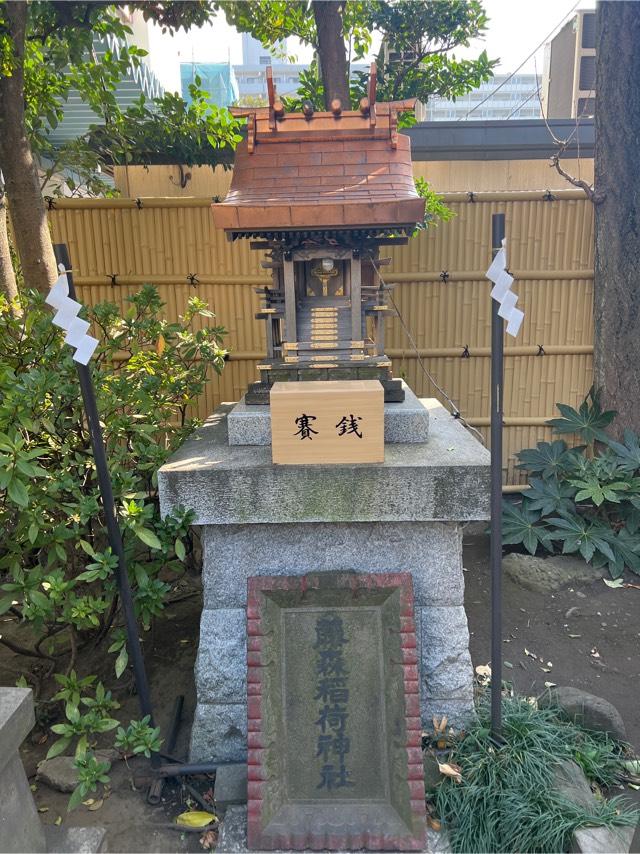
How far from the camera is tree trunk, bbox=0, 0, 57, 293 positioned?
3391 millimetres

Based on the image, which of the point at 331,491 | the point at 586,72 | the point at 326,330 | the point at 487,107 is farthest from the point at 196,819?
the point at 487,107

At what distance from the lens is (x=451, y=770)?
2.39 metres

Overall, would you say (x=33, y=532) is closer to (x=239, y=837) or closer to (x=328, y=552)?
(x=328, y=552)

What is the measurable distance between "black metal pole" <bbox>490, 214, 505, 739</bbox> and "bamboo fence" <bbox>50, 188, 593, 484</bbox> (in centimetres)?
271

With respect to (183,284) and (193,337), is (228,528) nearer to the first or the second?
(193,337)

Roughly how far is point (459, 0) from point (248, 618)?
470 cm

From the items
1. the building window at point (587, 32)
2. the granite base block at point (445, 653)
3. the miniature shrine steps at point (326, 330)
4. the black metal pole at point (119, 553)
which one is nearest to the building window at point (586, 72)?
the building window at point (587, 32)

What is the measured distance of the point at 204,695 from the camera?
2.61 meters

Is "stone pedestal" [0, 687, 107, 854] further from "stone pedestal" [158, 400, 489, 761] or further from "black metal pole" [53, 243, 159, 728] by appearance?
"stone pedestal" [158, 400, 489, 761]

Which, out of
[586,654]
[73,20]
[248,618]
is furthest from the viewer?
[73,20]

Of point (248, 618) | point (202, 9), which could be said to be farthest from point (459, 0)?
point (248, 618)

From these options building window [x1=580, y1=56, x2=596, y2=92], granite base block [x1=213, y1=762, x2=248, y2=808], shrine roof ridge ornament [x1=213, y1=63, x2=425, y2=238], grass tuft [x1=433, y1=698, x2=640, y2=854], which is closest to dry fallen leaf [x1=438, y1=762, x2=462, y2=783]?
grass tuft [x1=433, y1=698, x2=640, y2=854]

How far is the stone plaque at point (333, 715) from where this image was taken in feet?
6.98

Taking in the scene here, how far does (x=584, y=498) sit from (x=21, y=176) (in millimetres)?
4685
